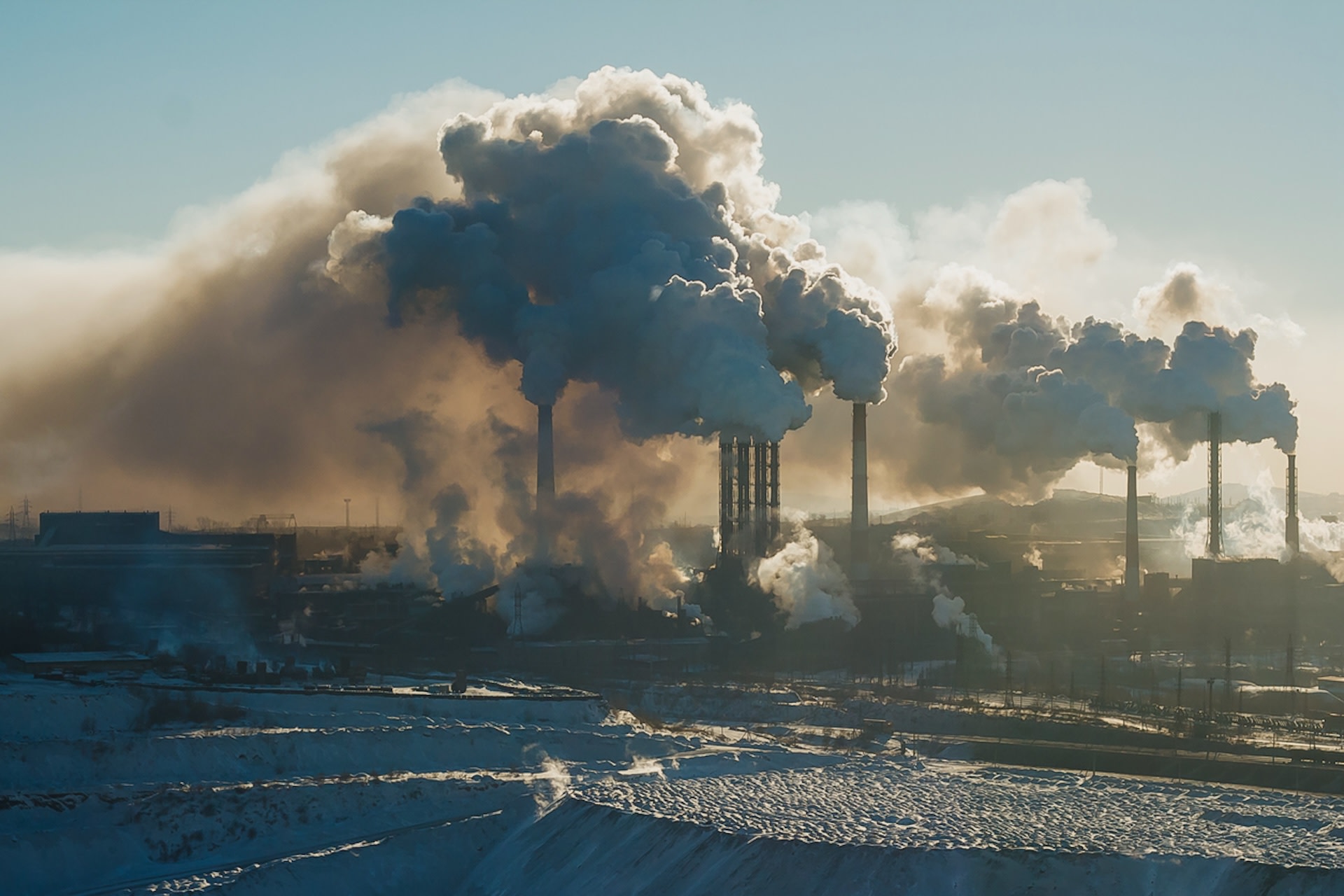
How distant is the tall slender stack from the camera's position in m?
99.2

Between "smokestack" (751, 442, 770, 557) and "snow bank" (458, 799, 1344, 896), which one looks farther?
"smokestack" (751, 442, 770, 557)

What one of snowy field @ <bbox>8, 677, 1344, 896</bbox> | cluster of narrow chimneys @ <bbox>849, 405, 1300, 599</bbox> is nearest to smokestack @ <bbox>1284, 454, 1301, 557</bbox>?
cluster of narrow chimneys @ <bbox>849, 405, 1300, 599</bbox>

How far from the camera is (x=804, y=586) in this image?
92.2 meters

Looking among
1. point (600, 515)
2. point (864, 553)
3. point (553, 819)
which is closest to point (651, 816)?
point (553, 819)

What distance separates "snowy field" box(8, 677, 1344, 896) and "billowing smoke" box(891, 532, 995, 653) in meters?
35.9

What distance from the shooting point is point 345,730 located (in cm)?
5697

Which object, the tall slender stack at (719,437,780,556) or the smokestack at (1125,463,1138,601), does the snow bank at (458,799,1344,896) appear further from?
the smokestack at (1125,463,1138,601)

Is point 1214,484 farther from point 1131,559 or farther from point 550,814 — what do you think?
point 550,814

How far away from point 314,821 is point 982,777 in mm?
22711

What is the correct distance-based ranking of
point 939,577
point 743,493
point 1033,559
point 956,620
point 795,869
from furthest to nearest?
point 1033,559 < point 939,577 < point 743,493 < point 956,620 < point 795,869

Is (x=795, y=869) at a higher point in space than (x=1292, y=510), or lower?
lower

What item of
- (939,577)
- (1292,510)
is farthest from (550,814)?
(1292,510)

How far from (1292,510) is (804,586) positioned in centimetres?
4516

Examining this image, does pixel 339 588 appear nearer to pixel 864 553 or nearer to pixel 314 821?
pixel 864 553
